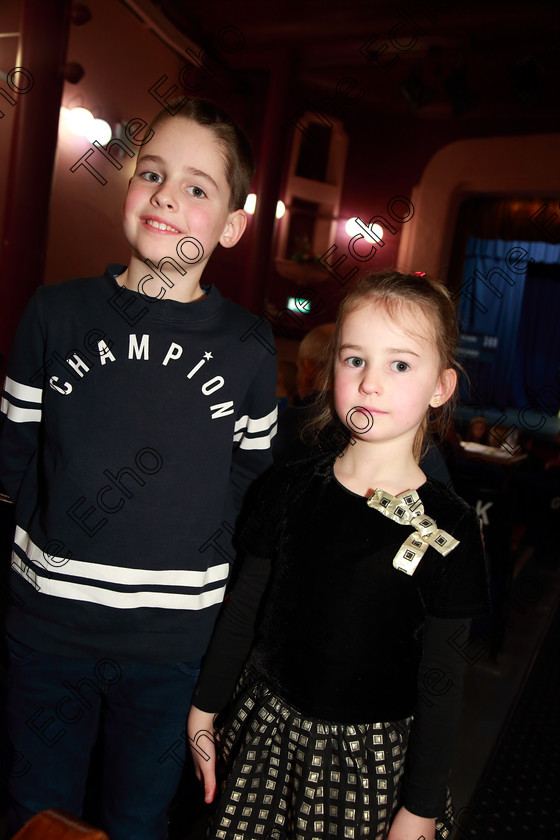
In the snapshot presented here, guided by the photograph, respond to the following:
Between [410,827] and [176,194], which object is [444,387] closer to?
[176,194]

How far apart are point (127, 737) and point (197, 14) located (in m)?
5.30

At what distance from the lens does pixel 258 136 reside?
5.23 meters

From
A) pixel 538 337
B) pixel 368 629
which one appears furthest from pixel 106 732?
pixel 538 337

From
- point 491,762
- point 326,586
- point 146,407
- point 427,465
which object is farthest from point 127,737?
point 491,762

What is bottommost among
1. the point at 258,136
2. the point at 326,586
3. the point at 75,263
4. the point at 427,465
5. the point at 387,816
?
the point at 387,816

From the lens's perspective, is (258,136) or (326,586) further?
(258,136)

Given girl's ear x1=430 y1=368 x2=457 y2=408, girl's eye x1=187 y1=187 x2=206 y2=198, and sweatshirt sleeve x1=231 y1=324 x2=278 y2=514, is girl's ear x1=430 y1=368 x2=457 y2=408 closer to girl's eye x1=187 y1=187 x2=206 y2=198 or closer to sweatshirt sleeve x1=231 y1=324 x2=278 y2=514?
sweatshirt sleeve x1=231 y1=324 x2=278 y2=514

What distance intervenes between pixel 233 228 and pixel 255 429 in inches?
13.8

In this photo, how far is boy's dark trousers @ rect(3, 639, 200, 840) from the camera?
3.02ft

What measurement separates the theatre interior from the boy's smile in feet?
2.13

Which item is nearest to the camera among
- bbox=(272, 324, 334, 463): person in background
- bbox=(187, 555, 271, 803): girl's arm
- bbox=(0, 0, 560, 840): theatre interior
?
bbox=(187, 555, 271, 803): girl's arm

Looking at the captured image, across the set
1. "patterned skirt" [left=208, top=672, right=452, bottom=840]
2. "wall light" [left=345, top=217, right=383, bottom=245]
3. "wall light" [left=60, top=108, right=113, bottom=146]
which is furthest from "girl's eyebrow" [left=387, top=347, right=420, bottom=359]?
"wall light" [left=345, top=217, right=383, bottom=245]

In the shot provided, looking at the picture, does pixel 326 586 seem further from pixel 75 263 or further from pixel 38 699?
pixel 75 263

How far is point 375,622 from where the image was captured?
2.92ft
